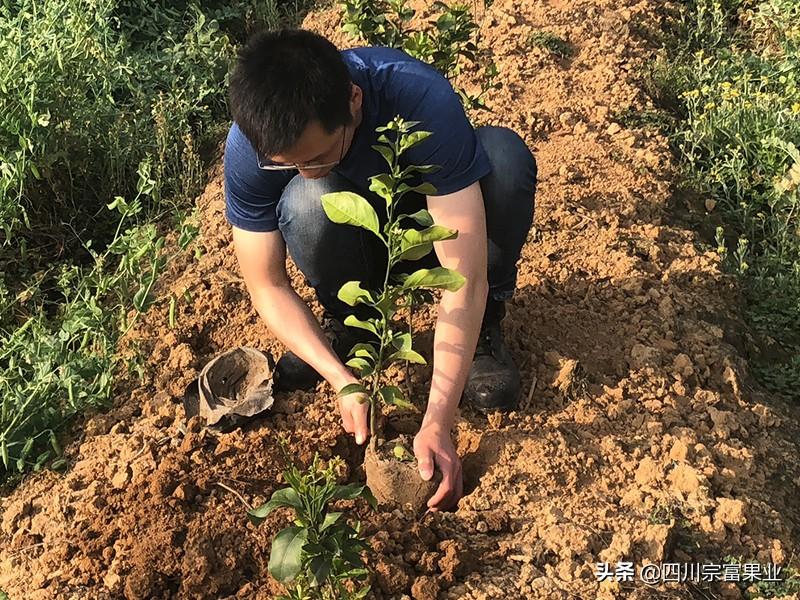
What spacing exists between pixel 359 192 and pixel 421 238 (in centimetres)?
53

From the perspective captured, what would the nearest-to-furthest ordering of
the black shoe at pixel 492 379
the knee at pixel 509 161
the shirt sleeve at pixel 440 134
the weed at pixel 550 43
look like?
the shirt sleeve at pixel 440 134 < the knee at pixel 509 161 < the black shoe at pixel 492 379 < the weed at pixel 550 43

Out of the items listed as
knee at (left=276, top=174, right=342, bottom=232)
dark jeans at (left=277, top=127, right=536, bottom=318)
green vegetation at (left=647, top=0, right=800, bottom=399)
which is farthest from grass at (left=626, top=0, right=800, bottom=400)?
knee at (left=276, top=174, right=342, bottom=232)

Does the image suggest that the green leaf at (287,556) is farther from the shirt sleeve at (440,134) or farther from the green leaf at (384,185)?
the shirt sleeve at (440,134)

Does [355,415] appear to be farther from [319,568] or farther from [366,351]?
[319,568]

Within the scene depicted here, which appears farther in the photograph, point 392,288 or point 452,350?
point 452,350

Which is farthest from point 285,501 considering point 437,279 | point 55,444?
point 55,444

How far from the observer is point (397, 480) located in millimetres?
2076

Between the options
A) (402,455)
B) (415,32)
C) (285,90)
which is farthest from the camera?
(415,32)

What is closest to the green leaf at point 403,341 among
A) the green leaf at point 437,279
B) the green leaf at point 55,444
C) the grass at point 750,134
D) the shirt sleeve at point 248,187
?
the green leaf at point 437,279

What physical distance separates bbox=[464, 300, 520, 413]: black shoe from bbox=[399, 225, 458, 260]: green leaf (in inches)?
27.6

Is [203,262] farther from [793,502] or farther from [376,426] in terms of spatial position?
[793,502]

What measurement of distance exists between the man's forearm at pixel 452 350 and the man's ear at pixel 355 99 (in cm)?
50

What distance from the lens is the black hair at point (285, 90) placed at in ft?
5.74

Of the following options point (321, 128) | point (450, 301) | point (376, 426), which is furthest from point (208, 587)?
point (321, 128)
